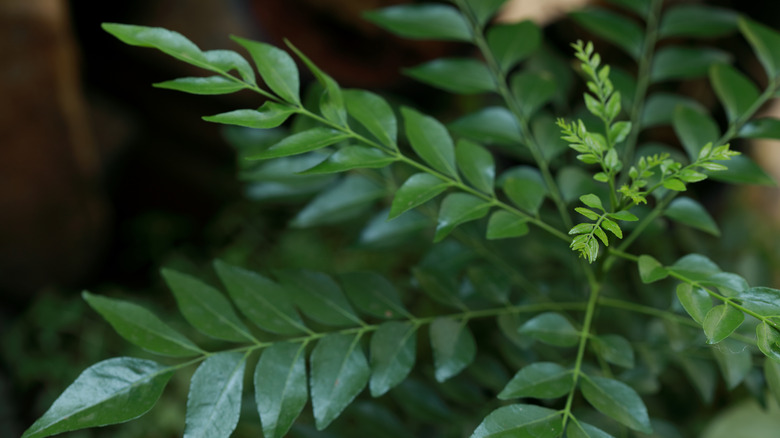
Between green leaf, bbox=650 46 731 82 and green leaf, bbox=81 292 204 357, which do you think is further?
green leaf, bbox=650 46 731 82

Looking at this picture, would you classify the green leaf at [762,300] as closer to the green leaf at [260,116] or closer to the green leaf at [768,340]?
the green leaf at [768,340]

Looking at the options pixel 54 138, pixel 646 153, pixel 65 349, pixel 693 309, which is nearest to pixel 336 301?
pixel 693 309

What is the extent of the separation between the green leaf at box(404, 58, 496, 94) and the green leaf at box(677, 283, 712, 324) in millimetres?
412

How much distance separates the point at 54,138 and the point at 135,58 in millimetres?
335

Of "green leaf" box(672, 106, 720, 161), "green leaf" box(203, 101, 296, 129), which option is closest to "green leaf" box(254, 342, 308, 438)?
"green leaf" box(203, 101, 296, 129)

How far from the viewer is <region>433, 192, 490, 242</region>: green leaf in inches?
25.5

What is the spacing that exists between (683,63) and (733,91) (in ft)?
0.55

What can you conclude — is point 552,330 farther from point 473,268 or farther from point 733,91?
point 733,91

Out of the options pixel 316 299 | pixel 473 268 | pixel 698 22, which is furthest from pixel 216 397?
pixel 698 22

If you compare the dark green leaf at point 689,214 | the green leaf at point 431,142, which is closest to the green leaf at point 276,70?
the green leaf at point 431,142

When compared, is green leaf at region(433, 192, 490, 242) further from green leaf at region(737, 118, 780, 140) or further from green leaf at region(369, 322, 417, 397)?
green leaf at region(737, 118, 780, 140)

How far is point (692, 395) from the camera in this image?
1251mm

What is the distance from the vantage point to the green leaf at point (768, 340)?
1.81 ft

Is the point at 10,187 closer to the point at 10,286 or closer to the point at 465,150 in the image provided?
the point at 10,286
